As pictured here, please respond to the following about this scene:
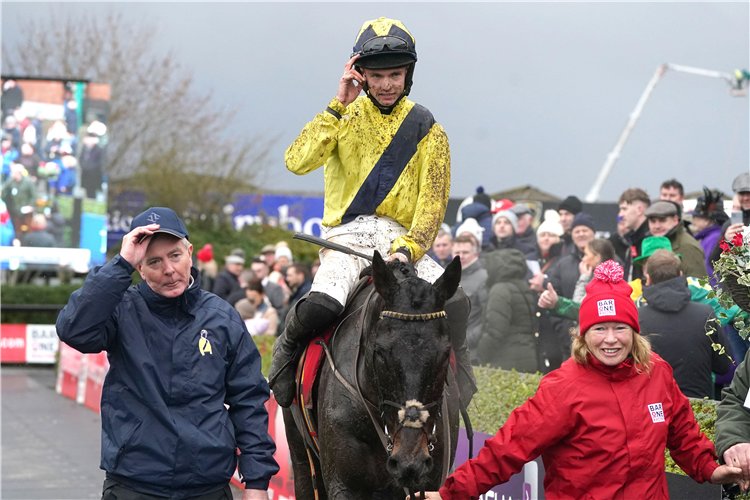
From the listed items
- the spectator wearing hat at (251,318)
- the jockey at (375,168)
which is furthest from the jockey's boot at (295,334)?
the spectator wearing hat at (251,318)

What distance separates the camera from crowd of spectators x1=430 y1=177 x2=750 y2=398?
6504 mm

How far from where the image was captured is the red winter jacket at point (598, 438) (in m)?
3.78

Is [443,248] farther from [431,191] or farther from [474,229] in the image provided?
[431,191]

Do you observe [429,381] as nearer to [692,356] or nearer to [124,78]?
[692,356]

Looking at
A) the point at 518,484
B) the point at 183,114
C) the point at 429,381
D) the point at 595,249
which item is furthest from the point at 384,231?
the point at 183,114

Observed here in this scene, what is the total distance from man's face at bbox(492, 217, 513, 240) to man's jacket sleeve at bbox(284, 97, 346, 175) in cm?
550

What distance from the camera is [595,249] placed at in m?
8.20

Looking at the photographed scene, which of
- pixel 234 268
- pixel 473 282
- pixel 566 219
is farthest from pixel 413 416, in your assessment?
pixel 234 268

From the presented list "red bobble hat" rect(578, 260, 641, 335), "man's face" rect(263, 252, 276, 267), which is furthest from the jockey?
"man's face" rect(263, 252, 276, 267)

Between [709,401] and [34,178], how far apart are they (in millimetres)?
17869

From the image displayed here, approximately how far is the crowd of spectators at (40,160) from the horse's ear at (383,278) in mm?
17979

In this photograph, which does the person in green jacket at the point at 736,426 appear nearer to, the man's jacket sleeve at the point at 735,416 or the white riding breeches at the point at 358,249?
the man's jacket sleeve at the point at 735,416

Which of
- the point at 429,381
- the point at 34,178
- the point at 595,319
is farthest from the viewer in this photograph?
the point at 34,178

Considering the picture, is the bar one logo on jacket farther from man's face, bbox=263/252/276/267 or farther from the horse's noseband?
man's face, bbox=263/252/276/267
